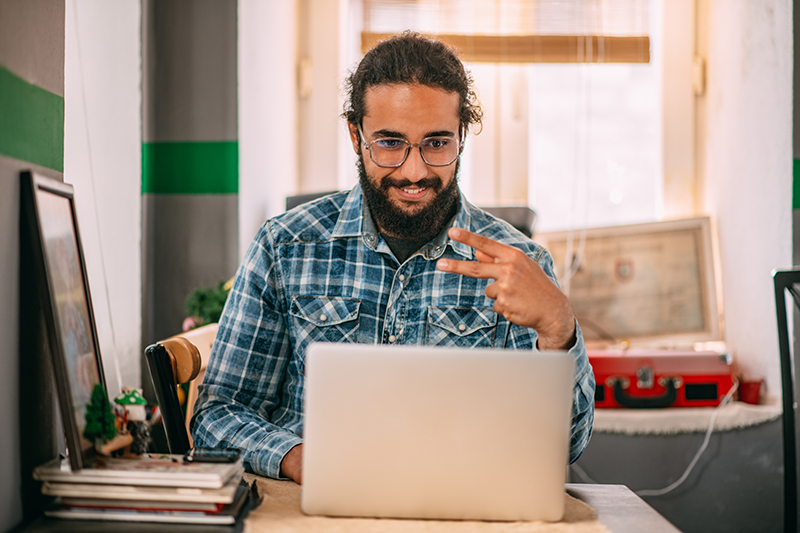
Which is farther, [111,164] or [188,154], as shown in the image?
[188,154]

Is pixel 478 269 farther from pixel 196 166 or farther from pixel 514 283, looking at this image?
pixel 196 166

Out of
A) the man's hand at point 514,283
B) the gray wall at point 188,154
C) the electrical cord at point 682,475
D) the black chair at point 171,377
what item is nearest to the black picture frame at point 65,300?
the black chair at point 171,377

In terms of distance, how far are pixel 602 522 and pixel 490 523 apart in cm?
16

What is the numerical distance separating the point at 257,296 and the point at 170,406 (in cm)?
29

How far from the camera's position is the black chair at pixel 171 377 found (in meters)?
1.04

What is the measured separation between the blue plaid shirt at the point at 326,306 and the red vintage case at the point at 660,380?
3.02 feet

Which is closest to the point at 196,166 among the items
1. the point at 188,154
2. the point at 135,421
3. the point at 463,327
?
the point at 188,154

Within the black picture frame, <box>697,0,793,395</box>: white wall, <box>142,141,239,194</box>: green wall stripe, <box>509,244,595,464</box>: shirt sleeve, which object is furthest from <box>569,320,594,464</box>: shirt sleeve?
<box>142,141,239,194</box>: green wall stripe

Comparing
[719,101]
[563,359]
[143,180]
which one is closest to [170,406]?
[563,359]

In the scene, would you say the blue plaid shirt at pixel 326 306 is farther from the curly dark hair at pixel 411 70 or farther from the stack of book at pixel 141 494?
the stack of book at pixel 141 494

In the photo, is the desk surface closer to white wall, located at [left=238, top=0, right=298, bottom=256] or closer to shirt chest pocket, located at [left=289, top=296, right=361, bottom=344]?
shirt chest pocket, located at [left=289, top=296, right=361, bottom=344]

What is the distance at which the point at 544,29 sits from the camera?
8.87 ft

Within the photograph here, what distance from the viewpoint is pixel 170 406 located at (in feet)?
3.50

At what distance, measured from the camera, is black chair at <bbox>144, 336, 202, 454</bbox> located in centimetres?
104
